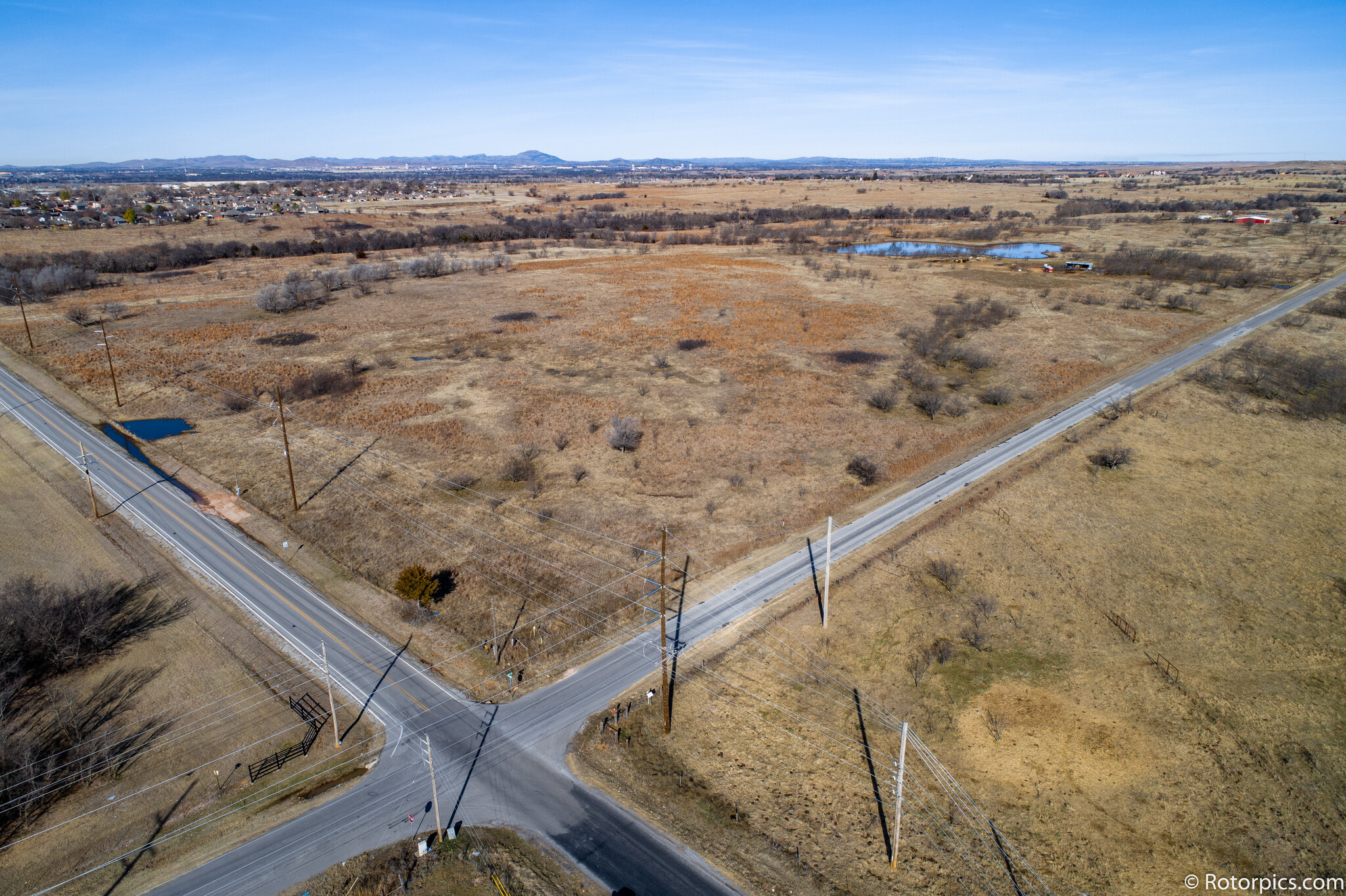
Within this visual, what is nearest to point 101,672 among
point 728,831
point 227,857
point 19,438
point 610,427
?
point 227,857

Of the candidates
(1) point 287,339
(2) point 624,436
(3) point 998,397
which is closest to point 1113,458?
(3) point 998,397

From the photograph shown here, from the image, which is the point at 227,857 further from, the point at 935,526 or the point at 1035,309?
the point at 1035,309

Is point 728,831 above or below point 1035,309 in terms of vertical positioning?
below

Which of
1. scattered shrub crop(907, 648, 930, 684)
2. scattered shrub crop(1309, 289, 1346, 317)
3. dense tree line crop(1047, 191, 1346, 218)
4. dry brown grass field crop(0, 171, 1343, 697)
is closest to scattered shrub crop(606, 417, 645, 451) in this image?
dry brown grass field crop(0, 171, 1343, 697)

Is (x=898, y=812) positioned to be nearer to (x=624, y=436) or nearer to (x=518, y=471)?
(x=518, y=471)

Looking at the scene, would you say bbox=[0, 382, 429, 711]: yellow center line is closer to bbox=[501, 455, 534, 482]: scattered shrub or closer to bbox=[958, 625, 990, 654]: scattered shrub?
bbox=[501, 455, 534, 482]: scattered shrub

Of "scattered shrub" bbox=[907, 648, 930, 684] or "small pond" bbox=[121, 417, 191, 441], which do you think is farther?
"small pond" bbox=[121, 417, 191, 441]
